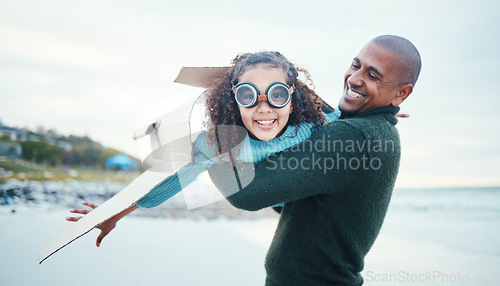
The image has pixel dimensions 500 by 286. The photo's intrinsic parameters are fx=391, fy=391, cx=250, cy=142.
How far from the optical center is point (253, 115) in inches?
44.7

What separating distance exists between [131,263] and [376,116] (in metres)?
4.22

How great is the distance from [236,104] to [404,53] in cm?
56

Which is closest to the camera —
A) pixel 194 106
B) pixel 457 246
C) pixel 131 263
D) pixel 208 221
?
pixel 194 106

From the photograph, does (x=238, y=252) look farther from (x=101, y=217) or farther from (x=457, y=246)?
(x=101, y=217)

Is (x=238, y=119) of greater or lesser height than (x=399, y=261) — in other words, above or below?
above

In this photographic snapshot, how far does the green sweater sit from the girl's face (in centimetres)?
10

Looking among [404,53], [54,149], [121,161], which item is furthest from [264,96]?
[121,161]

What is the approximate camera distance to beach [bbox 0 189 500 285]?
4332 mm

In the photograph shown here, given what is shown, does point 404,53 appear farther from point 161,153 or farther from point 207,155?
point 161,153

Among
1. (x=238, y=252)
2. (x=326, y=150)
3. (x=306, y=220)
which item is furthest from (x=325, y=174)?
(x=238, y=252)

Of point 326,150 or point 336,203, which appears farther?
point 336,203

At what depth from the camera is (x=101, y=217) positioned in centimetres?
113

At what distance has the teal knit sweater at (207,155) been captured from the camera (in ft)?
3.60

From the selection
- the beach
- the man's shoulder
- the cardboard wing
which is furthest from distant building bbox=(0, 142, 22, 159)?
the man's shoulder
